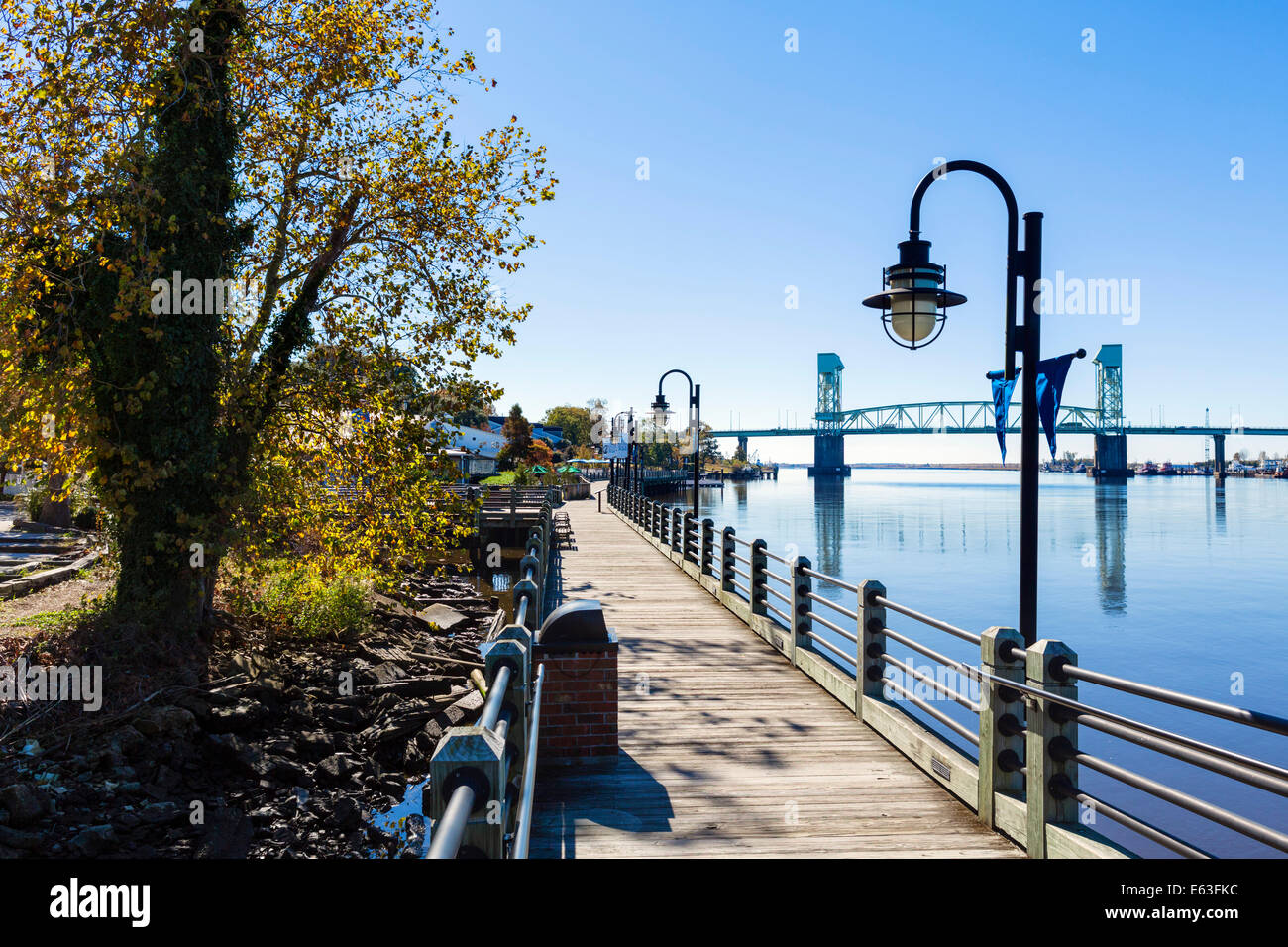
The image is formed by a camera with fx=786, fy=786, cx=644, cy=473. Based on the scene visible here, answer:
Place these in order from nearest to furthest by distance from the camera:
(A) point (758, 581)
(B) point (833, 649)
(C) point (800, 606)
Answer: (B) point (833, 649) < (C) point (800, 606) < (A) point (758, 581)

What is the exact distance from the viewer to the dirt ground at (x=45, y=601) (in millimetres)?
10822

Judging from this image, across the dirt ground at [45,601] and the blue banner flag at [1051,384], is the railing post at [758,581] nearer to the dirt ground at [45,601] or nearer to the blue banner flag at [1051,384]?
the blue banner flag at [1051,384]

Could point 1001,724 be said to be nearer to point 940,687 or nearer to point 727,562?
point 940,687

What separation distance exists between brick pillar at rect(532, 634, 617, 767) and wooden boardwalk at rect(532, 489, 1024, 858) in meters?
0.22

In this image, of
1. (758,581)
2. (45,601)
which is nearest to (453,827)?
(758,581)

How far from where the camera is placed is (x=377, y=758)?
10492mm

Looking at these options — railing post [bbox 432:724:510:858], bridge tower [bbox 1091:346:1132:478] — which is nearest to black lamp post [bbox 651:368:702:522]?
railing post [bbox 432:724:510:858]

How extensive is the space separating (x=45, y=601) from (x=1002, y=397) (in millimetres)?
14989

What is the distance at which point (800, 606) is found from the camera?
1020cm

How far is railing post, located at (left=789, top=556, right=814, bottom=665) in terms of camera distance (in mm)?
10086

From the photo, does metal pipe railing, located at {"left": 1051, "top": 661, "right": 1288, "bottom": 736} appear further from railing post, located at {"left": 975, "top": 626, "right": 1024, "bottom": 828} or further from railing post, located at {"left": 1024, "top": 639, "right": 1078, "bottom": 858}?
railing post, located at {"left": 975, "top": 626, "right": 1024, "bottom": 828}
